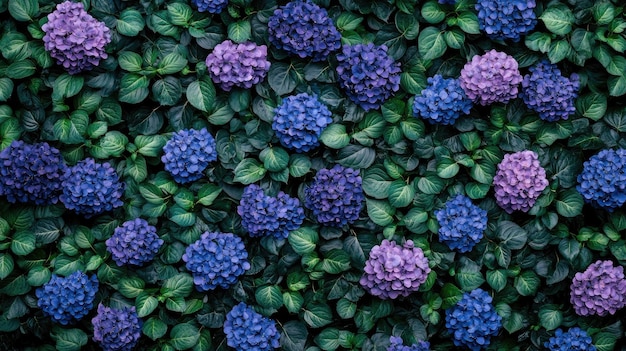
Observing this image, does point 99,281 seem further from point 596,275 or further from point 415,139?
point 596,275

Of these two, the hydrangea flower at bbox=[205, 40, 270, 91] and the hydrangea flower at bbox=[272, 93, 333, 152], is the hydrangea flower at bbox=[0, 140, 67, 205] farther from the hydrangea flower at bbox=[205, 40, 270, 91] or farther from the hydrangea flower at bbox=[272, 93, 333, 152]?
the hydrangea flower at bbox=[272, 93, 333, 152]

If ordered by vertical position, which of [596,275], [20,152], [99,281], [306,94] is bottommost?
[99,281]

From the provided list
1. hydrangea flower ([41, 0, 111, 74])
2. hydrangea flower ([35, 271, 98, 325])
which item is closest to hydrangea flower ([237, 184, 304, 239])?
hydrangea flower ([35, 271, 98, 325])

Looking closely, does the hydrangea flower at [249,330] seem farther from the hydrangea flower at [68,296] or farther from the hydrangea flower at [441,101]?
the hydrangea flower at [441,101]

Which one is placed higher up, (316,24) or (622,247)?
(316,24)

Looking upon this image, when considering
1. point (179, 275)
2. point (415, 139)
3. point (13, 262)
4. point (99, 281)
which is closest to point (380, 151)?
point (415, 139)

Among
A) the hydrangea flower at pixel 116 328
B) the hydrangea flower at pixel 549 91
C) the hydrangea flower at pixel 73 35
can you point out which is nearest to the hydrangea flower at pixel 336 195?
the hydrangea flower at pixel 549 91
